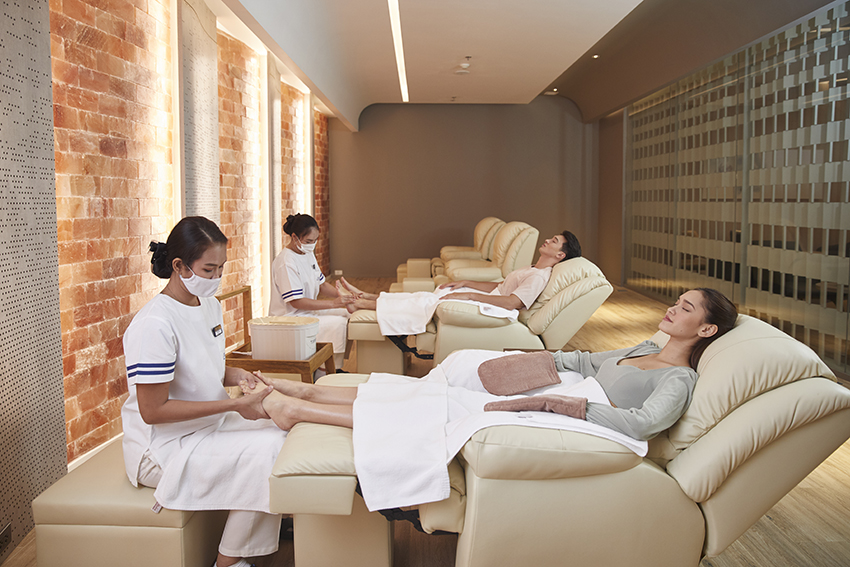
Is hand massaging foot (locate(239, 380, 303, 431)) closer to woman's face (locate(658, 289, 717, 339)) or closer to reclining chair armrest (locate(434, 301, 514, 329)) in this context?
woman's face (locate(658, 289, 717, 339))

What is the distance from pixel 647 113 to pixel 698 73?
1.64 metres

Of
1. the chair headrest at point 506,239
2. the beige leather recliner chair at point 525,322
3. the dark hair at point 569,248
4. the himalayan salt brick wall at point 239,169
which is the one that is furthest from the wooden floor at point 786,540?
the chair headrest at point 506,239

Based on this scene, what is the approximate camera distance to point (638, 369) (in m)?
2.03

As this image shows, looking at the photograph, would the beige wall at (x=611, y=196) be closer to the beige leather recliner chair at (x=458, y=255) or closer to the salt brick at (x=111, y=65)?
the beige leather recliner chair at (x=458, y=255)

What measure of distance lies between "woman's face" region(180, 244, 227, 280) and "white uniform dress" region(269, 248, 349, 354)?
1.84m

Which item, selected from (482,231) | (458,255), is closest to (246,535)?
(458,255)

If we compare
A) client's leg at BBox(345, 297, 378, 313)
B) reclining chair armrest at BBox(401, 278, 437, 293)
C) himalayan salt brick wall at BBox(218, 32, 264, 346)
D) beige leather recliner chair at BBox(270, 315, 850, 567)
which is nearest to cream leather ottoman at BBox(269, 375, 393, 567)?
beige leather recliner chair at BBox(270, 315, 850, 567)

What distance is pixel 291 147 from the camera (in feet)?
21.5

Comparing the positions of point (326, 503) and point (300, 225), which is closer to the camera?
point (326, 503)

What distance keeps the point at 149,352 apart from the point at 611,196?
28.8ft

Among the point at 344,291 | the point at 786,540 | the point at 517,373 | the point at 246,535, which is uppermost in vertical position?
the point at 344,291

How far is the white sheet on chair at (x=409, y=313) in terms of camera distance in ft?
12.3

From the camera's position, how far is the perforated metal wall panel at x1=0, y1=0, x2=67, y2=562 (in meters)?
1.94

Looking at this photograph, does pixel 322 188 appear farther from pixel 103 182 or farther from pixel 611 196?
pixel 103 182
